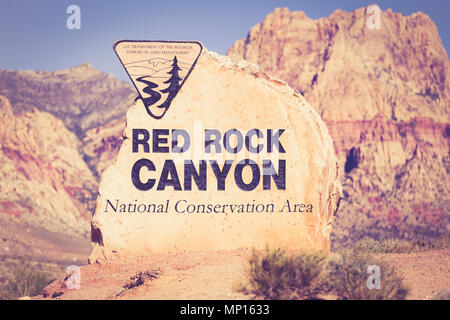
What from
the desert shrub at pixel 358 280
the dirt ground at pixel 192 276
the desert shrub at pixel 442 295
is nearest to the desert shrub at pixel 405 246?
the dirt ground at pixel 192 276

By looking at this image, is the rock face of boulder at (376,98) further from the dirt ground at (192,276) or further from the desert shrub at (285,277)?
the desert shrub at (285,277)

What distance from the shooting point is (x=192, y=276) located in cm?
912

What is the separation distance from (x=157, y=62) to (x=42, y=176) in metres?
39.8

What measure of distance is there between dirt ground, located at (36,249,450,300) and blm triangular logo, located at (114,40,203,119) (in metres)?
3.33

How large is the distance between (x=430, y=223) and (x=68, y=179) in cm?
3284

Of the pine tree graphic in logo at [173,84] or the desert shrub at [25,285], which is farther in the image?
the desert shrub at [25,285]

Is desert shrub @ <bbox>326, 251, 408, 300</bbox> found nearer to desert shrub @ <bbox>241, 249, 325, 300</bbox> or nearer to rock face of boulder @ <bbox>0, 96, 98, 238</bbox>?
desert shrub @ <bbox>241, 249, 325, 300</bbox>

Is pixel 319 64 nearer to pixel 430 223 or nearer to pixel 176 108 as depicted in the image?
pixel 430 223

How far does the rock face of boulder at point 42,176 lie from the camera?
42.3 m

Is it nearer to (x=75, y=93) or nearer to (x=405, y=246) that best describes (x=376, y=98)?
(x=75, y=93)

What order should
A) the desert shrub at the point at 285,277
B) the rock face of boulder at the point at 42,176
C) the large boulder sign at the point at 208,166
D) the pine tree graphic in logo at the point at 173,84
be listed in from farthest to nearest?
the rock face of boulder at the point at 42,176, the pine tree graphic in logo at the point at 173,84, the large boulder sign at the point at 208,166, the desert shrub at the point at 285,277

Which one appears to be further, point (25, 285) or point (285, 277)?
point (25, 285)

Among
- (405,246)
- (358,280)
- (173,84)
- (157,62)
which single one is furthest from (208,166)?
(405,246)

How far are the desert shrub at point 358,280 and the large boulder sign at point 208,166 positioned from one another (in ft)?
7.41
